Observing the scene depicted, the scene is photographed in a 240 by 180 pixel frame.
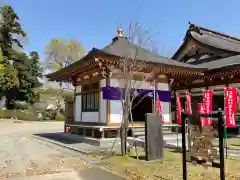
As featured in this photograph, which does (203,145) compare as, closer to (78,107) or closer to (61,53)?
(78,107)

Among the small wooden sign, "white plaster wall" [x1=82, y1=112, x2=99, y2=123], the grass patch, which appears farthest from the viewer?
"white plaster wall" [x1=82, y1=112, x2=99, y2=123]

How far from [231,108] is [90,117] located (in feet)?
25.8

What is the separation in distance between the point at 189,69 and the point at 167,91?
72.1 inches

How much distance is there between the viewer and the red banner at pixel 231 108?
10.8m

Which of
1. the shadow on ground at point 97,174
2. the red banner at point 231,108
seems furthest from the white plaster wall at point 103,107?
the shadow on ground at point 97,174

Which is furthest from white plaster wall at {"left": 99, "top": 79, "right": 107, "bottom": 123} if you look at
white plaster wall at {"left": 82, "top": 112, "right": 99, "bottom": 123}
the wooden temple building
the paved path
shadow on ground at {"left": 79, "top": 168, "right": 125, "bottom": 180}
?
shadow on ground at {"left": 79, "top": 168, "right": 125, "bottom": 180}

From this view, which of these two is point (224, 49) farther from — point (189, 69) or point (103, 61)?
point (103, 61)

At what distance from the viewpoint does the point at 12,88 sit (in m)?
35.3

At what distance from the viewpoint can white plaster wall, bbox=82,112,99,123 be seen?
578 inches

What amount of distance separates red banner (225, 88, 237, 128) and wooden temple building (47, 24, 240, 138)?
3.43 m

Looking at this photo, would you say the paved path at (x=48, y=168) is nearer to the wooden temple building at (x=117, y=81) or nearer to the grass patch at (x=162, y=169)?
the grass patch at (x=162, y=169)

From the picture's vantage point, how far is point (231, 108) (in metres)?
11.2

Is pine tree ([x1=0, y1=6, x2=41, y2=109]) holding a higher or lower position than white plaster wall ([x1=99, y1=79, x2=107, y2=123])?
higher

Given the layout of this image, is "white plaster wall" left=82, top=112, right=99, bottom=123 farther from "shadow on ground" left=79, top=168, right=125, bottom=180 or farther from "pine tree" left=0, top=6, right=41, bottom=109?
"pine tree" left=0, top=6, right=41, bottom=109
